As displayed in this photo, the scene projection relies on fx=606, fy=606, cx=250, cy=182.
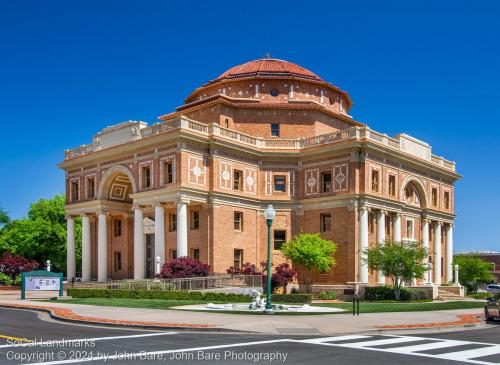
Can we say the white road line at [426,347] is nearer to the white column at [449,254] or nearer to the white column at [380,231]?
the white column at [380,231]

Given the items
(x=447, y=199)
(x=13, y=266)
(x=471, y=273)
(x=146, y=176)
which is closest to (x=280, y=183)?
(x=146, y=176)

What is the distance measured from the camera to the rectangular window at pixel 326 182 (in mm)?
52531

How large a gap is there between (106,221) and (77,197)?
14.6 ft

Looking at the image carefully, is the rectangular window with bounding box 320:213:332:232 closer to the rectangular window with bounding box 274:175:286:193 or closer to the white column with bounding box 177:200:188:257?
the rectangular window with bounding box 274:175:286:193

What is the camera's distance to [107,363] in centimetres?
1308

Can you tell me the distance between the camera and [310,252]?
157 feet

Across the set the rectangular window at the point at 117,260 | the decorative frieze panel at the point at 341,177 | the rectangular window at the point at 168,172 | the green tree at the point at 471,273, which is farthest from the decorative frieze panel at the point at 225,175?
the green tree at the point at 471,273

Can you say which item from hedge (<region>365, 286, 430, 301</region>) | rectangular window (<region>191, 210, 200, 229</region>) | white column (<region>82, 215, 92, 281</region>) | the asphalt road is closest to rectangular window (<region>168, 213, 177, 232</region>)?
rectangular window (<region>191, 210, 200, 229</region>)

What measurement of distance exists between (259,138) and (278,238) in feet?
29.8

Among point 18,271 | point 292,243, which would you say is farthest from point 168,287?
point 18,271

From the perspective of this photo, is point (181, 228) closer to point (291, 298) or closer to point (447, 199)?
point (291, 298)

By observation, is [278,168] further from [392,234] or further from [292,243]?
[392,234]

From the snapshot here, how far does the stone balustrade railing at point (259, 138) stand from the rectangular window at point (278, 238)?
297 inches

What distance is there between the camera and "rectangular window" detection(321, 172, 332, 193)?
52.5 m
